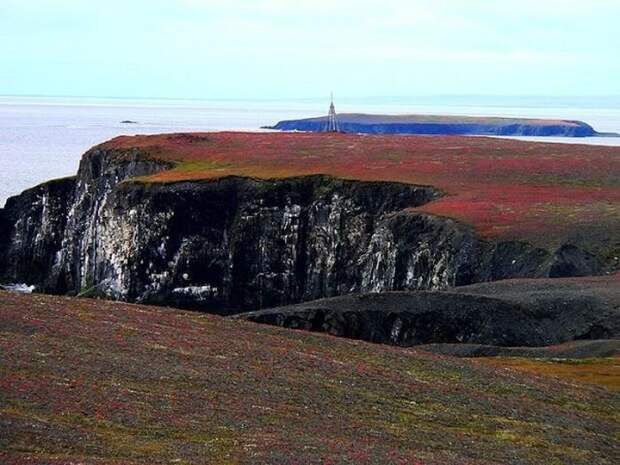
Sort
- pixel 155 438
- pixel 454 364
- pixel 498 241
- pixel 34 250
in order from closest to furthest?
pixel 155 438
pixel 454 364
pixel 498 241
pixel 34 250

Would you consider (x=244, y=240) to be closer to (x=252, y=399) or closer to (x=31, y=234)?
(x=31, y=234)

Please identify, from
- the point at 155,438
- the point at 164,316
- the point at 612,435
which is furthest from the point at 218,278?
the point at 155,438

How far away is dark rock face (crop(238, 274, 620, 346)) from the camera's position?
6481cm

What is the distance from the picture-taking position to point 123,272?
108 m

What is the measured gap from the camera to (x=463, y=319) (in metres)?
65.1

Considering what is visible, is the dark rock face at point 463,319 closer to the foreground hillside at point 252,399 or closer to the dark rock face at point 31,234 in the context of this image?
the foreground hillside at point 252,399

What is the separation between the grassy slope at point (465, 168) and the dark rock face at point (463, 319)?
16.0 meters

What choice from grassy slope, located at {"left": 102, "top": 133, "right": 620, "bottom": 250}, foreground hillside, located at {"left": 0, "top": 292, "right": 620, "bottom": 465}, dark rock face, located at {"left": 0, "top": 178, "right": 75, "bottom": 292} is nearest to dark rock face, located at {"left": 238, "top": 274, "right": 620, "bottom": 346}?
foreground hillside, located at {"left": 0, "top": 292, "right": 620, "bottom": 465}

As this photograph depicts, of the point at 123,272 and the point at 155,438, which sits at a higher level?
the point at 155,438

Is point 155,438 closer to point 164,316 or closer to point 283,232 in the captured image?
point 164,316

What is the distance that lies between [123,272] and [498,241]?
39.0 m

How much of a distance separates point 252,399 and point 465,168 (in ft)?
269

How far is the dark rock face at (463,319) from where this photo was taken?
64.8 m

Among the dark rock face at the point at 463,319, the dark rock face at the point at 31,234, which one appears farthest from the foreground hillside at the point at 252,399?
the dark rock face at the point at 31,234
